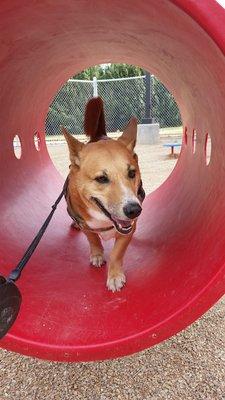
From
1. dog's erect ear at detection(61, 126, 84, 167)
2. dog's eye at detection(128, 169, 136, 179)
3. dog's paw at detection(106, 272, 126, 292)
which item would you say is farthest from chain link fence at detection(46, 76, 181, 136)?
dog's paw at detection(106, 272, 126, 292)

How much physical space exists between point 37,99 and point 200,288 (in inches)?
118

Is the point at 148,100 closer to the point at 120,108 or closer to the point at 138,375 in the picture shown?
the point at 120,108

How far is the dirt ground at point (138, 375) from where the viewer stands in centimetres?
225

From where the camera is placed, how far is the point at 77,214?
A: 117 inches

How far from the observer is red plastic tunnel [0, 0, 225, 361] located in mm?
1971

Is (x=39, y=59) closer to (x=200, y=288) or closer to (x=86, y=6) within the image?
(x=86, y=6)

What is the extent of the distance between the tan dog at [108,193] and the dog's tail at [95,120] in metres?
0.84

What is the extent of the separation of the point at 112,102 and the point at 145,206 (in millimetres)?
10324

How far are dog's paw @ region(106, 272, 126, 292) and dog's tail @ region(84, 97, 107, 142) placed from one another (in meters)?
Result: 1.57

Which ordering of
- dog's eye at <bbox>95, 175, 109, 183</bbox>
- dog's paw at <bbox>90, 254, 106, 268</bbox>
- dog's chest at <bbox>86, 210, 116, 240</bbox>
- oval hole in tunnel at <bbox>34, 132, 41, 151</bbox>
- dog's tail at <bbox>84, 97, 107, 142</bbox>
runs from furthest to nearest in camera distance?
1. oval hole in tunnel at <bbox>34, 132, 41, 151</bbox>
2. dog's tail at <bbox>84, 97, 107, 142</bbox>
3. dog's paw at <bbox>90, 254, 106, 268</bbox>
4. dog's chest at <bbox>86, 210, 116, 240</bbox>
5. dog's eye at <bbox>95, 175, 109, 183</bbox>

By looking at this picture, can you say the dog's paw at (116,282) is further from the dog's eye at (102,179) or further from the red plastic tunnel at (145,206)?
the dog's eye at (102,179)

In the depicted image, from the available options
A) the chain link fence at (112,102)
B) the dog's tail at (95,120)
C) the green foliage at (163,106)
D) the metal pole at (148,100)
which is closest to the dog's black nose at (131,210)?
the dog's tail at (95,120)

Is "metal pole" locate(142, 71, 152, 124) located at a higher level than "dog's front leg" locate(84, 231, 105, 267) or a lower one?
lower

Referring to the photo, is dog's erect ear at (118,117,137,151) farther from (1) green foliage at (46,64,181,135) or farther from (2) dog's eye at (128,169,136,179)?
(1) green foliage at (46,64,181,135)
